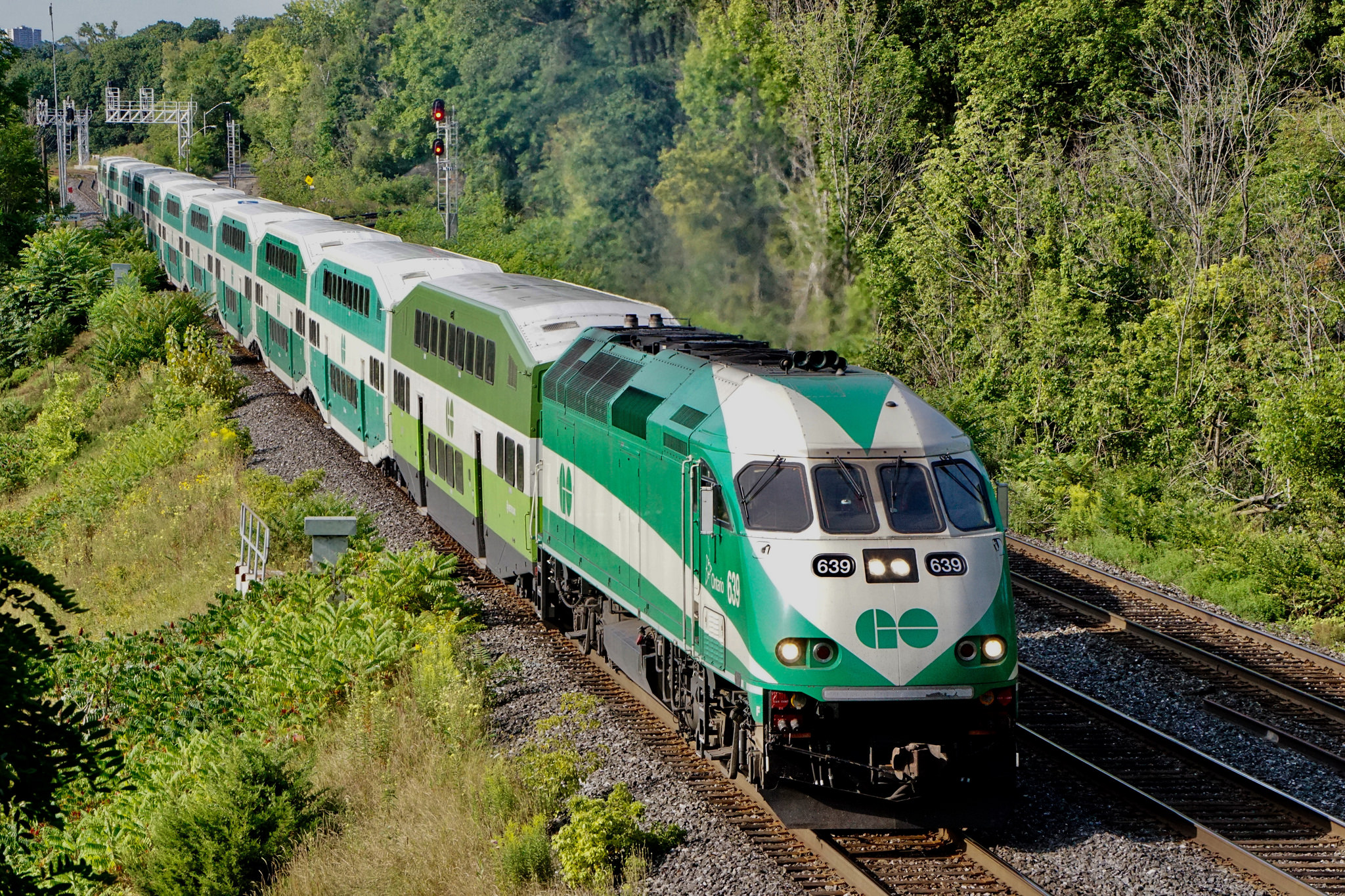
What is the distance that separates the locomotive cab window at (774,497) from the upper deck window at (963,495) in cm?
109

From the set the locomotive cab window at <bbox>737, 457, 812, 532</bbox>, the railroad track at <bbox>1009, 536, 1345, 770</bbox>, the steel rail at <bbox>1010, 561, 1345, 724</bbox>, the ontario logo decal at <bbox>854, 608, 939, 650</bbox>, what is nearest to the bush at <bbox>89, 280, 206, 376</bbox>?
the railroad track at <bbox>1009, 536, 1345, 770</bbox>

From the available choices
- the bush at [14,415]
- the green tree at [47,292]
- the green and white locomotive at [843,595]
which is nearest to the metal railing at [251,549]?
the green and white locomotive at [843,595]

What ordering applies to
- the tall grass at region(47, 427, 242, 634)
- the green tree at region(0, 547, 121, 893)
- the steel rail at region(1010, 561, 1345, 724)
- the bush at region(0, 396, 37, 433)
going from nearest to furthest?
1. the green tree at region(0, 547, 121, 893)
2. the steel rail at region(1010, 561, 1345, 724)
3. the tall grass at region(47, 427, 242, 634)
4. the bush at region(0, 396, 37, 433)

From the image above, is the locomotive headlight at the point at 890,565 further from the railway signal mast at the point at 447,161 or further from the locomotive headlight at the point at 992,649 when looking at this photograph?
the railway signal mast at the point at 447,161

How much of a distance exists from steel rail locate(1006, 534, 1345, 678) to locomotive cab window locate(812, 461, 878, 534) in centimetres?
846

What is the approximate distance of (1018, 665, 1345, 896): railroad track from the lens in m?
10.2

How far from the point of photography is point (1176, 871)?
9.86 m

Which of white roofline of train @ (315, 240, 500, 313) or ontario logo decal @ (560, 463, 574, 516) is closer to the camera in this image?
ontario logo decal @ (560, 463, 574, 516)

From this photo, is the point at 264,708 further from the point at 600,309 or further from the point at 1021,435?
the point at 1021,435

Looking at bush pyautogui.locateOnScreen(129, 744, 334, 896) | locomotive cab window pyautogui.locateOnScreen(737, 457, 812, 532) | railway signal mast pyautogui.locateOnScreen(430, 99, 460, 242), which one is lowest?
bush pyautogui.locateOnScreen(129, 744, 334, 896)

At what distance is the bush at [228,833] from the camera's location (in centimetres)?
1106

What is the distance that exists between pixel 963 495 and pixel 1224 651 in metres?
7.62

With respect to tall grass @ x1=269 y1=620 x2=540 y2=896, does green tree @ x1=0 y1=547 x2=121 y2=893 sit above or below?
above

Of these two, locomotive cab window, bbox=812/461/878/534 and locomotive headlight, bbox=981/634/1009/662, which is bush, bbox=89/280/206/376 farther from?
locomotive headlight, bbox=981/634/1009/662
